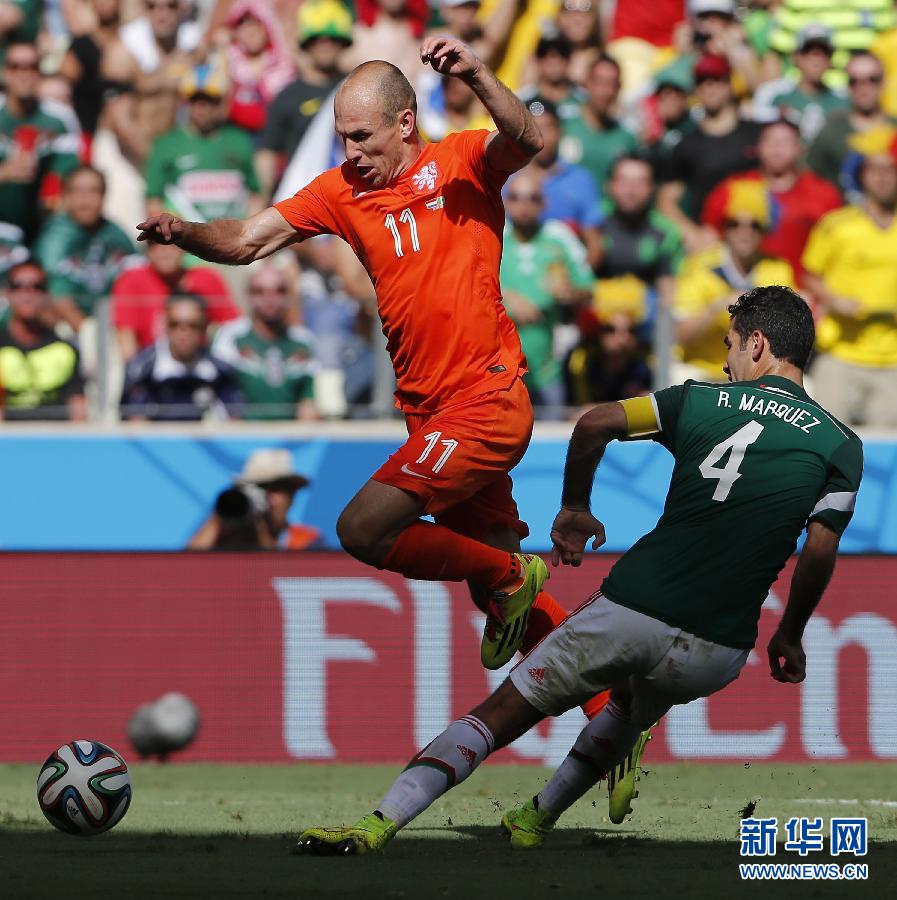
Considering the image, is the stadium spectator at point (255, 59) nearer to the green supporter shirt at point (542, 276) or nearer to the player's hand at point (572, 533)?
the green supporter shirt at point (542, 276)

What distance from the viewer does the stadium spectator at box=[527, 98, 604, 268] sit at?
13.0 meters

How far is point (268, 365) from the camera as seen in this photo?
40.3 feet

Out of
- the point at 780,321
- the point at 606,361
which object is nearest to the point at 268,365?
the point at 606,361

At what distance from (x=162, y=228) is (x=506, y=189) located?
19.4 ft

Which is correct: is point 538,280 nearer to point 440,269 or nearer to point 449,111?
point 449,111

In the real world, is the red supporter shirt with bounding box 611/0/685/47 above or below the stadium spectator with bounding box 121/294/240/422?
above

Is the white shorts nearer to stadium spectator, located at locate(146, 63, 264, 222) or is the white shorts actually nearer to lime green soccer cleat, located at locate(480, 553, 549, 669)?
lime green soccer cleat, located at locate(480, 553, 549, 669)

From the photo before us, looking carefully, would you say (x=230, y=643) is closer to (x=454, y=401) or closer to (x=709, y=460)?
(x=454, y=401)

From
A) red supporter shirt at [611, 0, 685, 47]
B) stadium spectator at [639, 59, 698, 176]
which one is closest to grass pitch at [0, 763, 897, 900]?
stadium spectator at [639, 59, 698, 176]

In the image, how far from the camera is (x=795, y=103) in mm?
14352

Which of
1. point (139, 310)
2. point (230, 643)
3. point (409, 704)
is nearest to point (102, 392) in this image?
point (139, 310)

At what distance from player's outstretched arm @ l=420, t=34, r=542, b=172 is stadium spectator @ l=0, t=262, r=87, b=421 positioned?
583 centimetres

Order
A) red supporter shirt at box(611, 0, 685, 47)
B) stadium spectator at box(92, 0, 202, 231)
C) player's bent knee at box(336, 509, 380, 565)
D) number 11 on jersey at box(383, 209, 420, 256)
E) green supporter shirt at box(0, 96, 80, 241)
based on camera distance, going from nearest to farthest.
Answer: player's bent knee at box(336, 509, 380, 565) → number 11 on jersey at box(383, 209, 420, 256) → green supporter shirt at box(0, 96, 80, 241) → stadium spectator at box(92, 0, 202, 231) → red supporter shirt at box(611, 0, 685, 47)

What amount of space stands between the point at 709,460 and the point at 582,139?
774 cm
